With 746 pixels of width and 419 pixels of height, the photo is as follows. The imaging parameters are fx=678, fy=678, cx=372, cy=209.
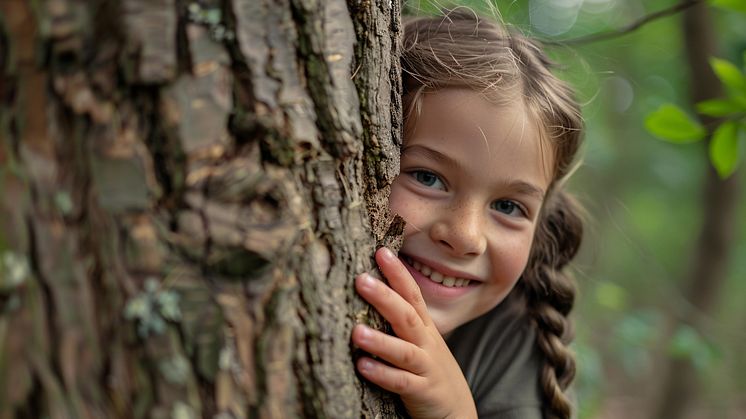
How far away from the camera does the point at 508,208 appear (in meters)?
2.09

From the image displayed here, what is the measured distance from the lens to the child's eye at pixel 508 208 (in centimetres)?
206

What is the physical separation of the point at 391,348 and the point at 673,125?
105 centimetres

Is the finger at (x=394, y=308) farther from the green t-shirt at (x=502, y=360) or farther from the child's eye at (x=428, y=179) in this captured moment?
the green t-shirt at (x=502, y=360)

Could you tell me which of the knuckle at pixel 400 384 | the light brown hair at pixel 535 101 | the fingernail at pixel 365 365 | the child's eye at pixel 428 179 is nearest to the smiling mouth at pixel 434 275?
the child's eye at pixel 428 179

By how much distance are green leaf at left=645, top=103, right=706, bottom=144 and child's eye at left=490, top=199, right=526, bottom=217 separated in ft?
1.47

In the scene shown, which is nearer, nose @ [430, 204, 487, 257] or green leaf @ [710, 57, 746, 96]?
green leaf @ [710, 57, 746, 96]

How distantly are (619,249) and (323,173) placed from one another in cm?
1613

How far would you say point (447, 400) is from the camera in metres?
1.59

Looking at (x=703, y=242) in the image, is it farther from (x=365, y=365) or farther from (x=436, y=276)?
(x=365, y=365)

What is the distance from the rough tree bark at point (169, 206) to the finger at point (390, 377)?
0.11m

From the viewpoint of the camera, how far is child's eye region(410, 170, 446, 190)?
1.93 metres

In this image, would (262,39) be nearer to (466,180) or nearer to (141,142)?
(141,142)

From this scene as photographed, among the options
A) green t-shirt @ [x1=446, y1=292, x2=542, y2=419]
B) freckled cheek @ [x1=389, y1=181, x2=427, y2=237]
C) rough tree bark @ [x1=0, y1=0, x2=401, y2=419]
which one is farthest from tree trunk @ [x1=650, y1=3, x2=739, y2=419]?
rough tree bark @ [x1=0, y1=0, x2=401, y2=419]

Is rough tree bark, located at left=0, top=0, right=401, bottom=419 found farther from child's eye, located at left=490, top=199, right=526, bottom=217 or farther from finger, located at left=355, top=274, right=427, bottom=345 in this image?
child's eye, located at left=490, top=199, right=526, bottom=217
